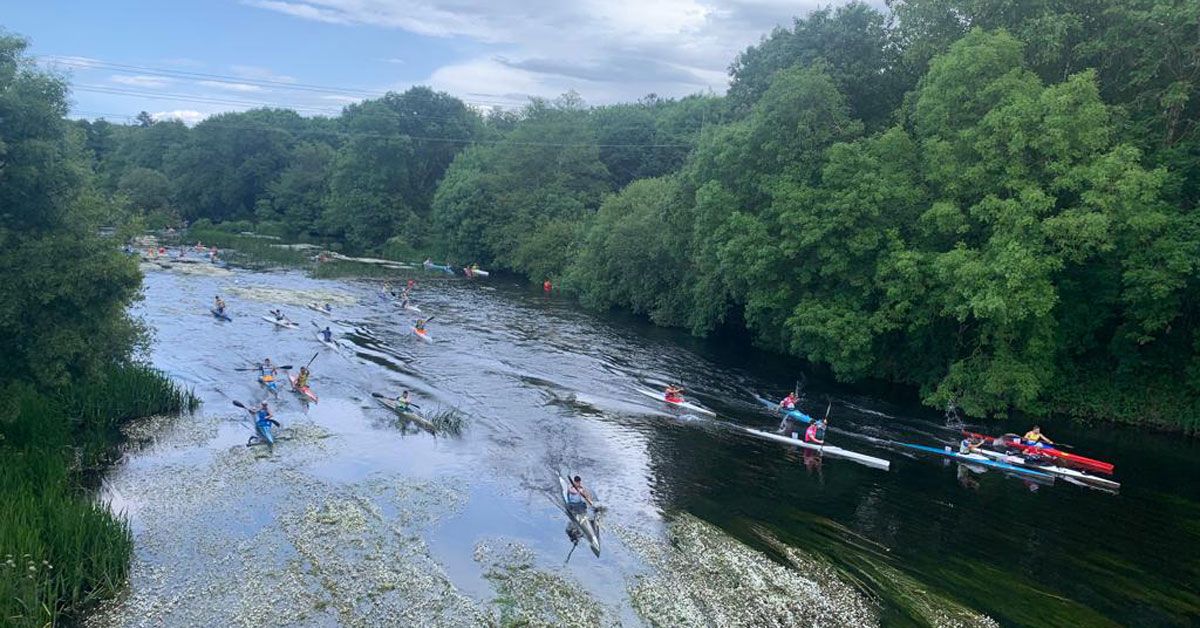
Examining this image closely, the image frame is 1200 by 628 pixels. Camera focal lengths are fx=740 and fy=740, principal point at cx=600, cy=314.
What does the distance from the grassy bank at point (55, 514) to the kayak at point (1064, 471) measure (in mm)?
30767

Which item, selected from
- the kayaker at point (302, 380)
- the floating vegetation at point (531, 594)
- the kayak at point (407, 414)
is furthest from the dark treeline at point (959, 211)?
the floating vegetation at point (531, 594)

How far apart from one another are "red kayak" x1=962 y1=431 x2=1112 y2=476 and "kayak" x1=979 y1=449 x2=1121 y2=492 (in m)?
0.44

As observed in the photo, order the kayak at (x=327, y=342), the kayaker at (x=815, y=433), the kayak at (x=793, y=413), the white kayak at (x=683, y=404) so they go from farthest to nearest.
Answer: the kayak at (x=327, y=342), the white kayak at (x=683, y=404), the kayak at (x=793, y=413), the kayaker at (x=815, y=433)

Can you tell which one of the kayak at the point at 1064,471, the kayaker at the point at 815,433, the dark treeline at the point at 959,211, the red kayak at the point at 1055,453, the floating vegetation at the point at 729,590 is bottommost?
the floating vegetation at the point at 729,590

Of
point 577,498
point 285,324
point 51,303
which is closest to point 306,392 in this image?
point 51,303

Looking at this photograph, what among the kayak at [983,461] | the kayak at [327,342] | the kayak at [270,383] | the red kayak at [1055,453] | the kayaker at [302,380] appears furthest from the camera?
the kayak at [327,342]

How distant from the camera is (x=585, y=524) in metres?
22.4

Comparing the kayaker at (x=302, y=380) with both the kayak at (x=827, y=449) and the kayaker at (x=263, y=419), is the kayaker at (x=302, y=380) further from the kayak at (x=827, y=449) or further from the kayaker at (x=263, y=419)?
the kayak at (x=827, y=449)

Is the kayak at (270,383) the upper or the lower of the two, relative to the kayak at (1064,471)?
lower

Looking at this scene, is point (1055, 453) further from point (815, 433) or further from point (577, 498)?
point (577, 498)

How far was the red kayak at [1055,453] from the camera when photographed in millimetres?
29484

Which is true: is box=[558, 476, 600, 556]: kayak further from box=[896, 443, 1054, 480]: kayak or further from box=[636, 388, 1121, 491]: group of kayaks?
box=[896, 443, 1054, 480]: kayak

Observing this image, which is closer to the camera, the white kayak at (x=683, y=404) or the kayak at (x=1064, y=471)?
the kayak at (x=1064, y=471)

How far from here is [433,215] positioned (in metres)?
98.2
